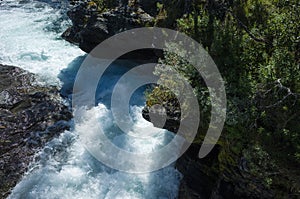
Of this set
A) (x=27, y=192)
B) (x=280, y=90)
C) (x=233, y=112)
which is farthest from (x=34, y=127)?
(x=280, y=90)

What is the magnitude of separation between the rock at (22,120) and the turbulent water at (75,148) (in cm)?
47

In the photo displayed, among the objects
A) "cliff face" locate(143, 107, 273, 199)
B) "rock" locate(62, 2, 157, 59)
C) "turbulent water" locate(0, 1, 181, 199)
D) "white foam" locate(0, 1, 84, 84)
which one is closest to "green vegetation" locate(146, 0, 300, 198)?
"cliff face" locate(143, 107, 273, 199)

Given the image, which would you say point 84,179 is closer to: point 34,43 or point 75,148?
point 75,148

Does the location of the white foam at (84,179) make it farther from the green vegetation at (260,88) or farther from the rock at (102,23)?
the rock at (102,23)

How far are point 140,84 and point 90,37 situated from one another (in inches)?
146

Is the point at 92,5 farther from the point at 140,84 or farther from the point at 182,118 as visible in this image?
the point at 182,118

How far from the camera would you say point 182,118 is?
29.3 ft

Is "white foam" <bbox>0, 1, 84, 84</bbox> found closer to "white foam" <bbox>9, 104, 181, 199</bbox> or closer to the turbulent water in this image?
the turbulent water

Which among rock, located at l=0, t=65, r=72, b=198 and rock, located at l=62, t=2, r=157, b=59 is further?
rock, located at l=62, t=2, r=157, b=59

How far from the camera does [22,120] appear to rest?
14.4m

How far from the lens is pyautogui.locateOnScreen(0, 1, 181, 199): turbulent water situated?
11453 mm

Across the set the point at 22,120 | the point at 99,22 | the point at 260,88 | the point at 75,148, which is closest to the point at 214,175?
the point at 260,88

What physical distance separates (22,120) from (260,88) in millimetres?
10992

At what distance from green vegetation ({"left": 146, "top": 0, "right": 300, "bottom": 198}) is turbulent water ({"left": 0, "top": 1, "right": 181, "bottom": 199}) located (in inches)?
136
